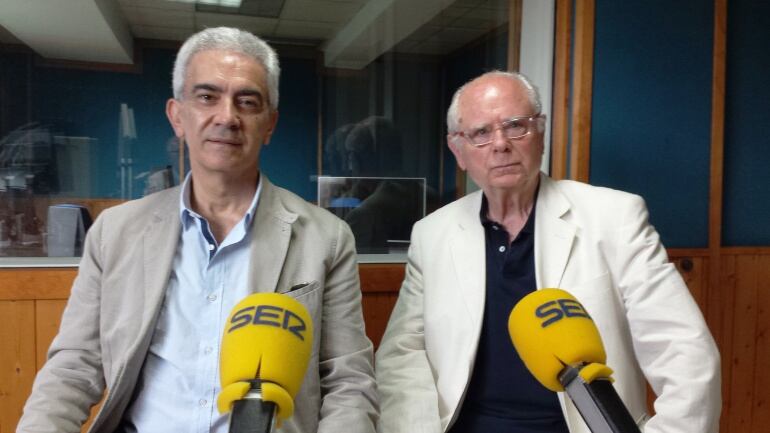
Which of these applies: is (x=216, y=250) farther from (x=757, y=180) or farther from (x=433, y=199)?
(x=757, y=180)

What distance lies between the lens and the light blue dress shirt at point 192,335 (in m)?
1.30

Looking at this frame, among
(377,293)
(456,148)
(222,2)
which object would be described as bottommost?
(377,293)

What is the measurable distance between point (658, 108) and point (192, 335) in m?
1.92

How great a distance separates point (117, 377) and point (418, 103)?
3.37 metres

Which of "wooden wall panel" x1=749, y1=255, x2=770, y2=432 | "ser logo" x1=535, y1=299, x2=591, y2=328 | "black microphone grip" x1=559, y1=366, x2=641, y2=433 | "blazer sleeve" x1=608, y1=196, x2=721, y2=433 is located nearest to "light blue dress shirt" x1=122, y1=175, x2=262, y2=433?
"ser logo" x1=535, y1=299, x2=591, y2=328

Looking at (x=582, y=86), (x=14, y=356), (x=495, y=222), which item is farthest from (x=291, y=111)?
(x=495, y=222)

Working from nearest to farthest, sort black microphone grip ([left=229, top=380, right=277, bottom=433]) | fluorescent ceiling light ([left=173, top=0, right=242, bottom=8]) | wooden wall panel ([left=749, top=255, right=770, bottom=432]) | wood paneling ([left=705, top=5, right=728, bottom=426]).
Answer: black microphone grip ([left=229, top=380, right=277, bottom=433]) < wood paneling ([left=705, top=5, right=728, bottom=426]) < wooden wall panel ([left=749, top=255, right=770, bottom=432]) < fluorescent ceiling light ([left=173, top=0, right=242, bottom=8])

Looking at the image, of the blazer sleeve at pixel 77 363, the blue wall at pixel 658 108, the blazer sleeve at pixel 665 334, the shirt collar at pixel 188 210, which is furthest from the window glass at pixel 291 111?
the blazer sleeve at pixel 665 334

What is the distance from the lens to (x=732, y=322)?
7.86ft

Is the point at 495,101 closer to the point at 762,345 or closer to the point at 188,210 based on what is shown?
the point at 188,210

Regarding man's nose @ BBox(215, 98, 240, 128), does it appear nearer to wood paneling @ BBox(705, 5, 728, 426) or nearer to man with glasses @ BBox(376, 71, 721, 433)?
man with glasses @ BBox(376, 71, 721, 433)

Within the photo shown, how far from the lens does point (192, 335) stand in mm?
1331

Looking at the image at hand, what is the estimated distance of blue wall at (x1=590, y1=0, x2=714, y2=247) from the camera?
Answer: 2227mm

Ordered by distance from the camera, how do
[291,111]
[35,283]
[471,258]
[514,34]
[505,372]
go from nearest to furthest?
[505,372], [471,258], [35,283], [514,34], [291,111]
